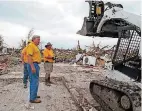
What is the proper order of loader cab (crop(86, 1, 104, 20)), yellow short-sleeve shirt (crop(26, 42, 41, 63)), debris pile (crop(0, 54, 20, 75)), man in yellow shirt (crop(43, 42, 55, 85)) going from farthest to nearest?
debris pile (crop(0, 54, 20, 75)) < man in yellow shirt (crop(43, 42, 55, 85)) < yellow short-sleeve shirt (crop(26, 42, 41, 63)) < loader cab (crop(86, 1, 104, 20))

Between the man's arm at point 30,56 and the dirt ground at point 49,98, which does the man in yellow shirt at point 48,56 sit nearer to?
the dirt ground at point 49,98

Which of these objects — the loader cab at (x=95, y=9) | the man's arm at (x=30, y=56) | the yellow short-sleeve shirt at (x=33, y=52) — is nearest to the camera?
the loader cab at (x=95, y=9)

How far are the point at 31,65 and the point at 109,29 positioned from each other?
221 cm

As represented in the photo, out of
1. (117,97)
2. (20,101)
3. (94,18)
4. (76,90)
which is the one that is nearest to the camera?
(117,97)

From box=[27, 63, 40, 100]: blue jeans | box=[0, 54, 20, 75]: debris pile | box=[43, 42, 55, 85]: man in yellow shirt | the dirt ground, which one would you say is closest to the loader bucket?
box=[27, 63, 40, 100]: blue jeans

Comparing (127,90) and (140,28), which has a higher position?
(140,28)

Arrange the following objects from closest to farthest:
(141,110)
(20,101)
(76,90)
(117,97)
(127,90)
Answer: (141,110), (127,90), (117,97), (20,101), (76,90)

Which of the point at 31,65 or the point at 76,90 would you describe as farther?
the point at 76,90

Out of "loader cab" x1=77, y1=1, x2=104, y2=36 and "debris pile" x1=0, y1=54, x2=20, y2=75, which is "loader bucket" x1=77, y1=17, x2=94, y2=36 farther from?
"debris pile" x1=0, y1=54, x2=20, y2=75

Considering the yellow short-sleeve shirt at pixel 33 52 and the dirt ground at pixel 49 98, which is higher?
the yellow short-sleeve shirt at pixel 33 52

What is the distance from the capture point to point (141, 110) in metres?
6.04

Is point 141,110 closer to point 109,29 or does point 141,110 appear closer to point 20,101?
point 109,29

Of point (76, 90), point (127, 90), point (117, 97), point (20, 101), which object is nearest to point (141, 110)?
point (127, 90)

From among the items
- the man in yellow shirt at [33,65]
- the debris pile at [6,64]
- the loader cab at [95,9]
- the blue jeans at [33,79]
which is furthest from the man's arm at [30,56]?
the debris pile at [6,64]
